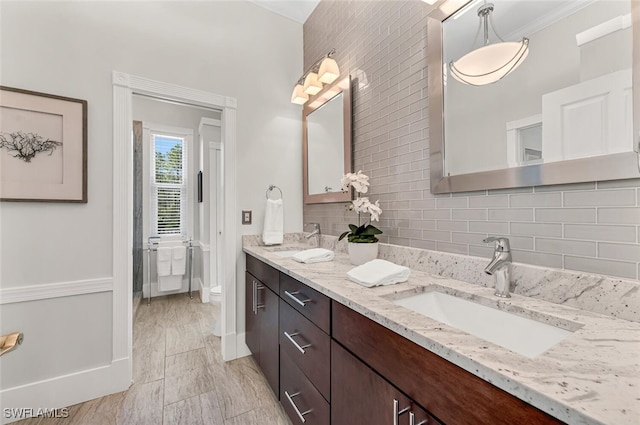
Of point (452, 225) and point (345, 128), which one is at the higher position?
point (345, 128)

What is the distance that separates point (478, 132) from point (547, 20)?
40 centimetres

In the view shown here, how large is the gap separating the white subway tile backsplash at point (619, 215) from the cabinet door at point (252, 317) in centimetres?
169

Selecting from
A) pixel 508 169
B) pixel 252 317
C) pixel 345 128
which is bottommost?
pixel 252 317

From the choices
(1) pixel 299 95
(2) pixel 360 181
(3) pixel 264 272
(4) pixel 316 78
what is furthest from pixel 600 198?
(1) pixel 299 95

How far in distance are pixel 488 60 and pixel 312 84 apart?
4.32 feet

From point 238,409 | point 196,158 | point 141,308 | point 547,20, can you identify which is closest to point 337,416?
point 238,409

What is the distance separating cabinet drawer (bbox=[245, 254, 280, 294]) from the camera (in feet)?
5.05

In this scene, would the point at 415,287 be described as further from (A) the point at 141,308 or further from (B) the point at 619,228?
(A) the point at 141,308

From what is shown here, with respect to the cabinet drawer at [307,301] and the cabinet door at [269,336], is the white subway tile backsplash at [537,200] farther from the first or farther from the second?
the cabinet door at [269,336]

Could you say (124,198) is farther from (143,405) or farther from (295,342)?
(295,342)

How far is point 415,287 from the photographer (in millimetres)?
1061

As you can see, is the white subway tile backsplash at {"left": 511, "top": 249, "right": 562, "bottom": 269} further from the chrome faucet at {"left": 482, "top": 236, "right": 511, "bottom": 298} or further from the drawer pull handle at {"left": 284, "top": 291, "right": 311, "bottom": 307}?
the drawer pull handle at {"left": 284, "top": 291, "right": 311, "bottom": 307}

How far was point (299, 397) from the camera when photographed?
127 cm

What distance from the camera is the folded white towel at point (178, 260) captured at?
3.47 metres
